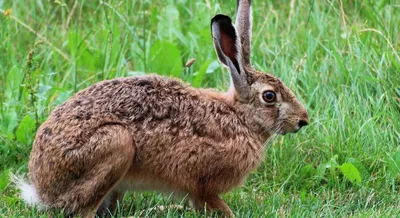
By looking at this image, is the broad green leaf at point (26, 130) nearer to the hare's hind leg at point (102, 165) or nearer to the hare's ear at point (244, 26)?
the hare's hind leg at point (102, 165)

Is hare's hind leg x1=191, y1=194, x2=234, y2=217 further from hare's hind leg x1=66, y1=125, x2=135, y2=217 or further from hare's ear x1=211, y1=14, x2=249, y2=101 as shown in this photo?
hare's ear x1=211, y1=14, x2=249, y2=101

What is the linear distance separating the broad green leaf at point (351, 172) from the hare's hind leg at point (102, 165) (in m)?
1.60

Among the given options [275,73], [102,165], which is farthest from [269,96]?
[275,73]

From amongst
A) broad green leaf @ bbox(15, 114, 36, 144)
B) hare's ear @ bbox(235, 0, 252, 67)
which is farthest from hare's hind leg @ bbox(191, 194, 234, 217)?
broad green leaf @ bbox(15, 114, 36, 144)

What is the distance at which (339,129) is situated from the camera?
23.9 feet

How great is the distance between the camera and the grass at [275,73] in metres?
6.87

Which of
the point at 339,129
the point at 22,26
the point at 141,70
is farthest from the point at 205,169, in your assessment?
the point at 22,26

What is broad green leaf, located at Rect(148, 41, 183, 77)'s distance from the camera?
26.1 ft

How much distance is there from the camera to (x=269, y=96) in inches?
256

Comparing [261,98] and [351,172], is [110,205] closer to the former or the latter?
[261,98]

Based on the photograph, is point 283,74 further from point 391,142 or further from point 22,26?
point 22,26

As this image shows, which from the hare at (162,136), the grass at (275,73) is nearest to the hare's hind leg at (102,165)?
the hare at (162,136)

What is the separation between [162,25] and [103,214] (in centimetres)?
244

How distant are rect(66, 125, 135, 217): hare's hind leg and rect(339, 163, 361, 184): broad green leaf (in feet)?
5.23
